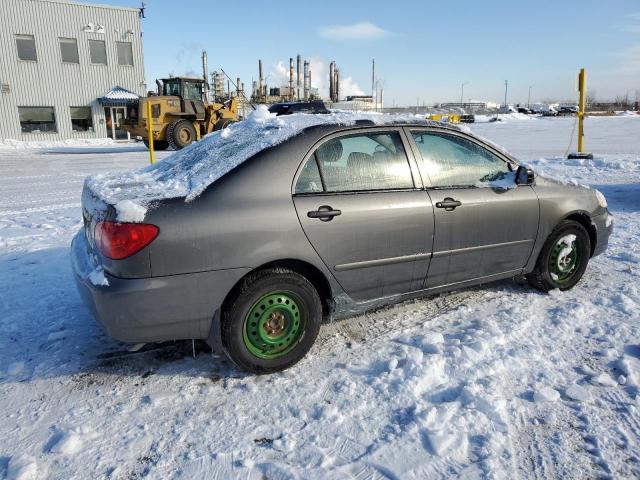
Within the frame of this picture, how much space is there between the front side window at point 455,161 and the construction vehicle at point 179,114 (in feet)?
51.4

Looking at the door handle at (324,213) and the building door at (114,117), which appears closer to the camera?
the door handle at (324,213)

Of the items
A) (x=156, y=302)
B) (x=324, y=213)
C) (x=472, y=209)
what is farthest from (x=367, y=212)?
(x=156, y=302)

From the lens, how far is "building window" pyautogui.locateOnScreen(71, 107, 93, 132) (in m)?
29.1

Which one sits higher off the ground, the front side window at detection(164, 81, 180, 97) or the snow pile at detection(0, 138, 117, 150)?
the front side window at detection(164, 81, 180, 97)

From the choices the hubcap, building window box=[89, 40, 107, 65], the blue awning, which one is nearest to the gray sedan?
the hubcap

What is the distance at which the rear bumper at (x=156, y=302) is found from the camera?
101 inches

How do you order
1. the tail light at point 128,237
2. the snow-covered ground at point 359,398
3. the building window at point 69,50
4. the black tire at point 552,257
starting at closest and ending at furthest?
the snow-covered ground at point 359,398 < the tail light at point 128,237 < the black tire at point 552,257 < the building window at point 69,50

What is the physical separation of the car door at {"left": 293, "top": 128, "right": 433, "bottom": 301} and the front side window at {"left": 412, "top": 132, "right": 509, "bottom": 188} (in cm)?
17

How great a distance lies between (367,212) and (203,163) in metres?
1.10

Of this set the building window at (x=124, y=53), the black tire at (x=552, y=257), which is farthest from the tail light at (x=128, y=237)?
the building window at (x=124, y=53)

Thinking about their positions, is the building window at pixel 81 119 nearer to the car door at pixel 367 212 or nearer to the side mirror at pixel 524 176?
the car door at pixel 367 212

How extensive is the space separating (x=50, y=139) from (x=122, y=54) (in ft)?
22.2

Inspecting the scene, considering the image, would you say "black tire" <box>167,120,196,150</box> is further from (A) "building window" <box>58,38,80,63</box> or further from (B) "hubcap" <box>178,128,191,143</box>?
(A) "building window" <box>58,38,80,63</box>

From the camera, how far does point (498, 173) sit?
3.79m
